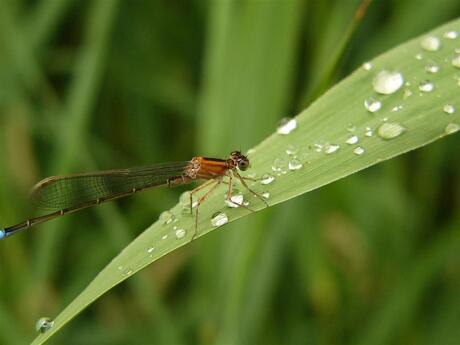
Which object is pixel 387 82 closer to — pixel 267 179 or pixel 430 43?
pixel 430 43

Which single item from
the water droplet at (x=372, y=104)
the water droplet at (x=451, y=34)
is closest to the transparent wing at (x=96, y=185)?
the water droplet at (x=372, y=104)

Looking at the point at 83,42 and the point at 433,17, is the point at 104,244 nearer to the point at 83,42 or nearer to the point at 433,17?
the point at 83,42

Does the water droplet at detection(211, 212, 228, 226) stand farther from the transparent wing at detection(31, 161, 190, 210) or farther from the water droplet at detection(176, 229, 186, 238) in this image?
the transparent wing at detection(31, 161, 190, 210)

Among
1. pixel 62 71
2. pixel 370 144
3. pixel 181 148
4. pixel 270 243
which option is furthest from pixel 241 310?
pixel 62 71

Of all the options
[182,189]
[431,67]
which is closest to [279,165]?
[431,67]

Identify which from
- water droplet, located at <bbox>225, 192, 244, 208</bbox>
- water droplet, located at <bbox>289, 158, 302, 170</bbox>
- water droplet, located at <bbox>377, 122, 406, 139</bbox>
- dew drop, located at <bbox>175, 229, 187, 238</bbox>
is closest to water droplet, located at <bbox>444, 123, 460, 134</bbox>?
water droplet, located at <bbox>377, 122, 406, 139</bbox>
